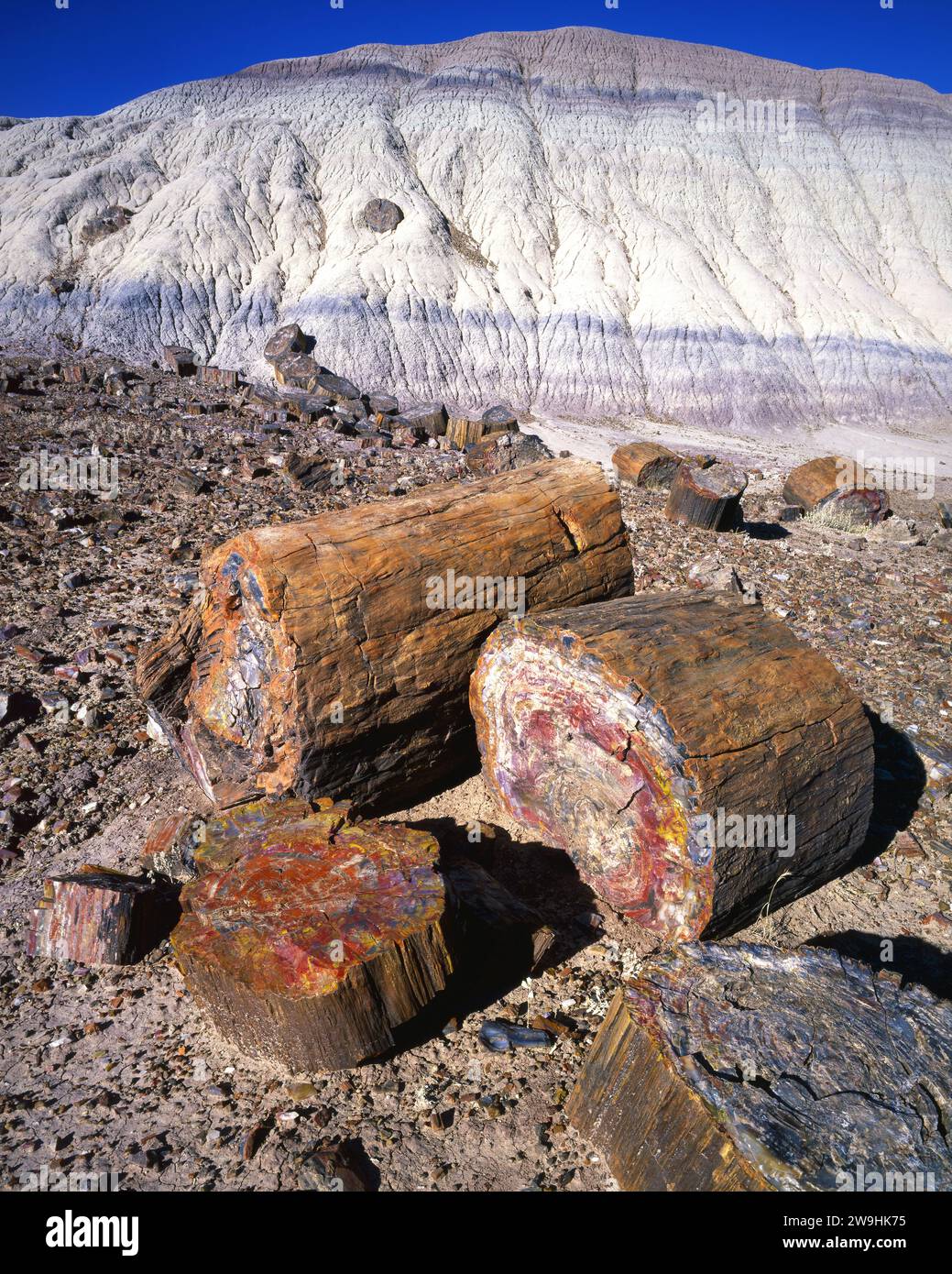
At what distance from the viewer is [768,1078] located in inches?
85.0

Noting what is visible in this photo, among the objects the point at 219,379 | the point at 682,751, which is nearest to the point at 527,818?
the point at 682,751

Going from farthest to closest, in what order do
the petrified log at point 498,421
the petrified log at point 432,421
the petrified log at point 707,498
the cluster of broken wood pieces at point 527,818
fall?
the petrified log at point 498,421 < the petrified log at point 432,421 < the petrified log at point 707,498 < the cluster of broken wood pieces at point 527,818

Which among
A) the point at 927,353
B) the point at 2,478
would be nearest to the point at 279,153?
the point at 2,478

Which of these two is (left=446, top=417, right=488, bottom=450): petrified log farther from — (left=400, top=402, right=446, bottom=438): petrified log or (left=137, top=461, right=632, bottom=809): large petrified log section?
(left=137, top=461, right=632, bottom=809): large petrified log section

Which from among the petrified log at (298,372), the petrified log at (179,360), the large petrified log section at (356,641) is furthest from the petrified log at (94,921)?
the petrified log at (179,360)

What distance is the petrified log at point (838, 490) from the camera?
970 centimetres

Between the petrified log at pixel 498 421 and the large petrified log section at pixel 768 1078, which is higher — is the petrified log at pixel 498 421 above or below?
above

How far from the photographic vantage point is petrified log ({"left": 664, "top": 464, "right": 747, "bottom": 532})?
863cm

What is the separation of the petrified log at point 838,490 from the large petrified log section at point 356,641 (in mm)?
6904

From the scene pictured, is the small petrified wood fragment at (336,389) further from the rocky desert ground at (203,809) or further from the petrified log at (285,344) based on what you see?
the rocky desert ground at (203,809)

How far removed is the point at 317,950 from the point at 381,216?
22022 mm

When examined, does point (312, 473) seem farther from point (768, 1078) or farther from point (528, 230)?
point (528, 230)

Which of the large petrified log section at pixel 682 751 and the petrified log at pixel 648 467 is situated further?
the petrified log at pixel 648 467

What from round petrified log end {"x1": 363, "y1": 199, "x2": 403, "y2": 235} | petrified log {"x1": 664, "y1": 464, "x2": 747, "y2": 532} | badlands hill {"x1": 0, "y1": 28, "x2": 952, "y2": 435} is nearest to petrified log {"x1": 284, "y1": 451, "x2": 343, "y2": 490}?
petrified log {"x1": 664, "y1": 464, "x2": 747, "y2": 532}
